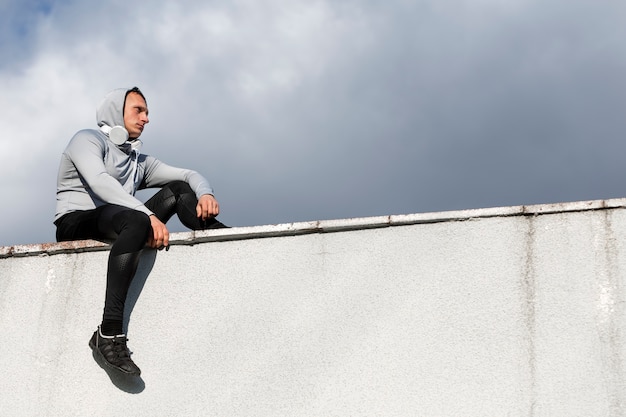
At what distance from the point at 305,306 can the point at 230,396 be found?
1.96 ft

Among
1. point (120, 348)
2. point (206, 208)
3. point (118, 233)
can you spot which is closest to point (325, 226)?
point (206, 208)

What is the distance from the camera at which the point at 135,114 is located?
527cm

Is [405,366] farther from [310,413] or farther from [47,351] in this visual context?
[47,351]

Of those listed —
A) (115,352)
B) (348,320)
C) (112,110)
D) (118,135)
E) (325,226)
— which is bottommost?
(115,352)

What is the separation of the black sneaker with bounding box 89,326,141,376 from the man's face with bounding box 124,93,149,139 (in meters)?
1.30

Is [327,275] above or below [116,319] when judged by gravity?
above

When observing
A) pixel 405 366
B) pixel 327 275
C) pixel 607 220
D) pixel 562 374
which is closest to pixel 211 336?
pixel 327 275

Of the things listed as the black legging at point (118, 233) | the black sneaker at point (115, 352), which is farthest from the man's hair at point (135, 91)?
the black sneaker at point (115, 352)

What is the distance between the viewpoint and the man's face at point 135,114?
206 inches

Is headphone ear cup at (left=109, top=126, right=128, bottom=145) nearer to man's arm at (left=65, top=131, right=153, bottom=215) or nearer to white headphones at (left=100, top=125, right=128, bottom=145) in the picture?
white headphones at (left=100, top=125, right=128, bottom=145)

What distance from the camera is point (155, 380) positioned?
4660mm

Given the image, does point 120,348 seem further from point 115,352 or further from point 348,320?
point 348,320

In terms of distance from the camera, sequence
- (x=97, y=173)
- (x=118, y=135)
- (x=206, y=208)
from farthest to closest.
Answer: (x=118, y=135) → (x=206, y=208) → (x=97, y=173)

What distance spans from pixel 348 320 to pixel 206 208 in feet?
3.55
